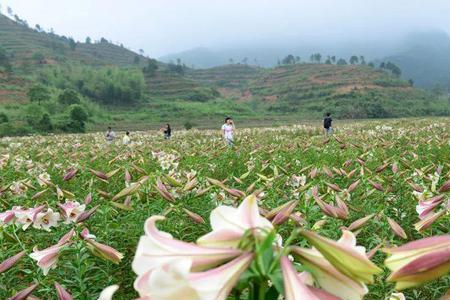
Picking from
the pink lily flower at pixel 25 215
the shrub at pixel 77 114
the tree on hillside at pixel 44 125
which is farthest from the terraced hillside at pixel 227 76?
the pink lily flower at pixel 25 215

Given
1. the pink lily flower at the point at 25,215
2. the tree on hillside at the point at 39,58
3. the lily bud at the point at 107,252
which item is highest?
the lily bud at the point at 107,252

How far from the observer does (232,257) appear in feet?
2.09

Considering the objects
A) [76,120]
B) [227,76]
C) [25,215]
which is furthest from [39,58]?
[25,215]

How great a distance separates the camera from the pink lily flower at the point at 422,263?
0.59 m

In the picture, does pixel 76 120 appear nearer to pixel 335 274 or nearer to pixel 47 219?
pixel 47 219

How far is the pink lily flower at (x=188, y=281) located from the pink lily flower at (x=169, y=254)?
0.06ft

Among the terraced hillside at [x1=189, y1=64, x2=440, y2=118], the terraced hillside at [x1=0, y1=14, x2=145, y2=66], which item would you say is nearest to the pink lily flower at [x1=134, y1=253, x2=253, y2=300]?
the terraced hillside at [x1=189, y1=64, x2=440, y2=118]

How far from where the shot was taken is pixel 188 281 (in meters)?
0.57

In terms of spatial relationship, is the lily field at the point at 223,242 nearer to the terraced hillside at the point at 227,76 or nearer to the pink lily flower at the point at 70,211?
the pink lily flower at the point at 70,211

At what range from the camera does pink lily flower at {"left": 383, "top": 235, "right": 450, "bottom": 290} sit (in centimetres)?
59

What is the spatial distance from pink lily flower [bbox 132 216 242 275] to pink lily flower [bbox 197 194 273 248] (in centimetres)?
2

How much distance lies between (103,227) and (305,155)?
175 inches

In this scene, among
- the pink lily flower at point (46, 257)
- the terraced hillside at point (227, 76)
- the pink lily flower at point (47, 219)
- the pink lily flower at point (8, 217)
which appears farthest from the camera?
the terraced hillside at point (227, 76)

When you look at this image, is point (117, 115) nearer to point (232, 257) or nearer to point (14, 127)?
point (14, 127)
